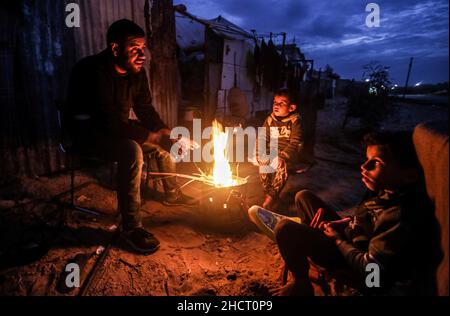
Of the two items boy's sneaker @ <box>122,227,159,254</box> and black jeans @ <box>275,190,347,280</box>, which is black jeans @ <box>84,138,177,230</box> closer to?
boy's sneaker @ <box>122,227,159,254</box>

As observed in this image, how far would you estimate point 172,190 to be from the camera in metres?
5.01

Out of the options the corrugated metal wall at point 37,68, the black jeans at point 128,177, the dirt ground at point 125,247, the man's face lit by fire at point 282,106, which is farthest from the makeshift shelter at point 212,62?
the black jeans at point 128,177

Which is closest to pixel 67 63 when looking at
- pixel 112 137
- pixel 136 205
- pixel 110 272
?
pixel 112 137

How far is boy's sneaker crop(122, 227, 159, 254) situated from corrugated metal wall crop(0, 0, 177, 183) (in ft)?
10.0

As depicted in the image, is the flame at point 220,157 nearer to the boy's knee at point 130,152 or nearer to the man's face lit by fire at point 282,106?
the boy's knee at point 130,152

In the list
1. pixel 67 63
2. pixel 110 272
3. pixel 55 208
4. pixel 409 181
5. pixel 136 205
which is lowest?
pixel 110 272

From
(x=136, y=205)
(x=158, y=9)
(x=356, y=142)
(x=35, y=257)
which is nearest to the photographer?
(x=35, y=257)

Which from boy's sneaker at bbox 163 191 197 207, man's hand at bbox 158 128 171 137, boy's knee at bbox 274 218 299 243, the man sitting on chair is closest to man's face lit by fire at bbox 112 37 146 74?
the man sitting on chair

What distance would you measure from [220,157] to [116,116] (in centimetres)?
170

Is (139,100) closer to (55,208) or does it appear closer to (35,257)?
(55,208)

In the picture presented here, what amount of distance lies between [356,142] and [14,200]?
41.0 feet

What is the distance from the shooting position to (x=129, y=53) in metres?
3.78

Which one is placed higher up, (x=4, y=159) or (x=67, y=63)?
(x=67, y=63)

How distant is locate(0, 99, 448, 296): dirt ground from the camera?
295cm
